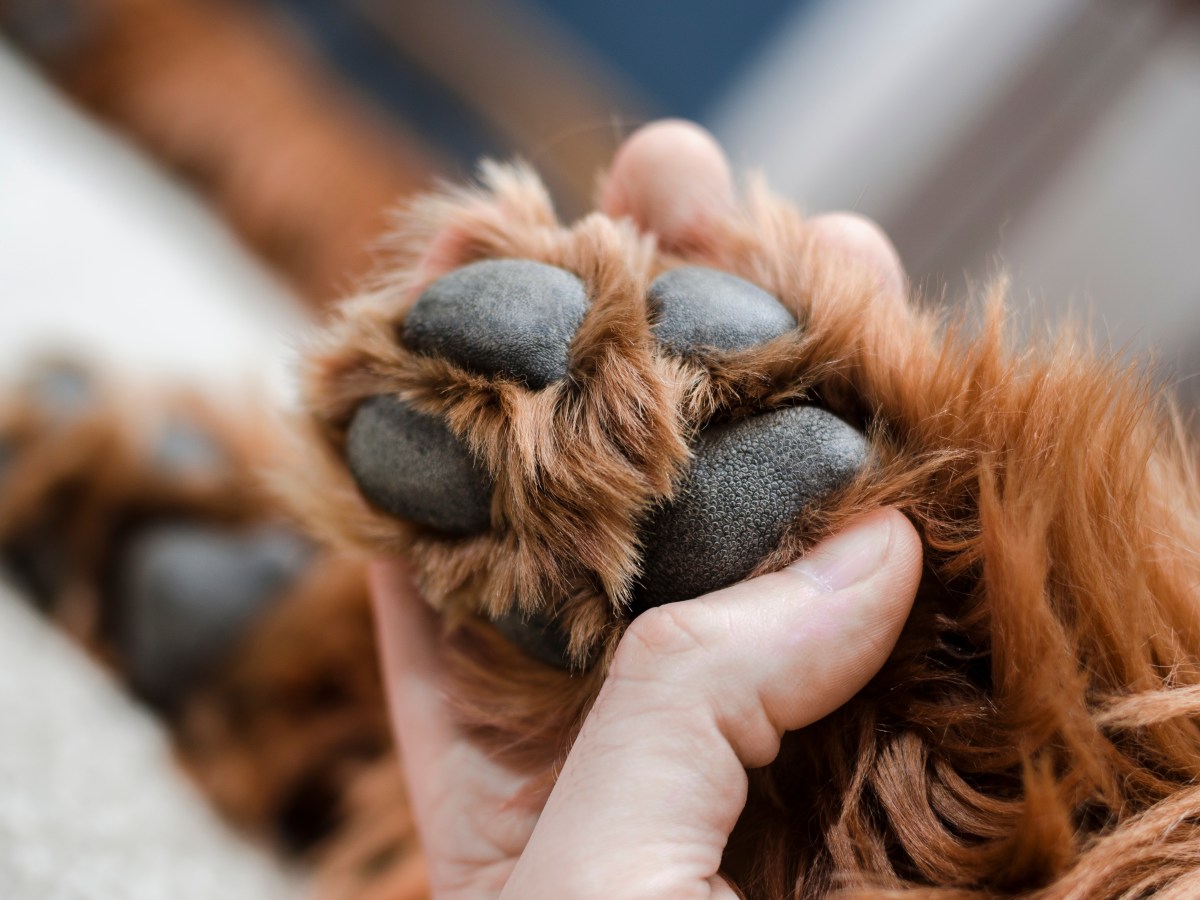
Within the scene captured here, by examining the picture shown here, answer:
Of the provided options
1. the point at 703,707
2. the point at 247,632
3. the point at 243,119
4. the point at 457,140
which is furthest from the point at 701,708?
the point at 457,140

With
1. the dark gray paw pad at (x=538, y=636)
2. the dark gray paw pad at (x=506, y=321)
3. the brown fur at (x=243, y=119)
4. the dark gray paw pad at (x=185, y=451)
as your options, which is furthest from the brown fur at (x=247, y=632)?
the brown fur at (x=243, y=119)

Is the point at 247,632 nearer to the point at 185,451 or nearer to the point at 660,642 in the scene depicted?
the point at 185,451

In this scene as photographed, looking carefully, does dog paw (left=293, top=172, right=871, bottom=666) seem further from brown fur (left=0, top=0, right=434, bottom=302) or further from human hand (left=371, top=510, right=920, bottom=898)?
brown fur (left=0, top=0, right=434, bottom=302)

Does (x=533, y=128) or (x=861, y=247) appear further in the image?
(x=533, y=128)

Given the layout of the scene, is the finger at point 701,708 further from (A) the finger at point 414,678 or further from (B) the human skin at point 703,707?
(A) the finger at point 414,678

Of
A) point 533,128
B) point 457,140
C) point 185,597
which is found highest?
point 533,128

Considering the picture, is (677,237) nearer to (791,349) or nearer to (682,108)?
(791,349)
